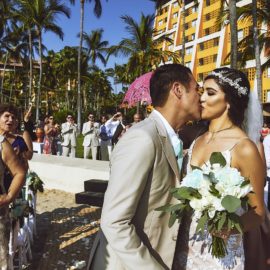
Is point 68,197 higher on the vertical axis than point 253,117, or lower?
lower

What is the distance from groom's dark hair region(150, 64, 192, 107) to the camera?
2.38 m

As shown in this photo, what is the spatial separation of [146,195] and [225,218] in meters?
0.41

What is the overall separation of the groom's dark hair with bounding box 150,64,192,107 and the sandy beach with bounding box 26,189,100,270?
12.2ft

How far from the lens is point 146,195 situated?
2.09 metres

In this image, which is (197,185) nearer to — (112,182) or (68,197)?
(112,182)

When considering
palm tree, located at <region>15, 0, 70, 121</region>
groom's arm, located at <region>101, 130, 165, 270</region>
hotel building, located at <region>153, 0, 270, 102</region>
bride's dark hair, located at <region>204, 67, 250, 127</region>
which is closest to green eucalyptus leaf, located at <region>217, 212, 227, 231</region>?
groom's arm, located at <region>101, 130, 165, 270</region>

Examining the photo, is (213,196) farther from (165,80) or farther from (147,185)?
(165,80)

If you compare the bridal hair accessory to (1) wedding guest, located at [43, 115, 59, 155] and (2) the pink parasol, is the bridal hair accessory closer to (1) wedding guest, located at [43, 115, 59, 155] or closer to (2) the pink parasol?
(2) the pink parasol

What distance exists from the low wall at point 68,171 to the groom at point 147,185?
23.3ft

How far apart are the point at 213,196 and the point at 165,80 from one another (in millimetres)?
723

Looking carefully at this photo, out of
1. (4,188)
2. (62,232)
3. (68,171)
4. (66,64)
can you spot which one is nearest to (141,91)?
(68,171)

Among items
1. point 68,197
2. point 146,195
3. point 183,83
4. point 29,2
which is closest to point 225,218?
point 146,195

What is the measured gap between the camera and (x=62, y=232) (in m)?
7.18

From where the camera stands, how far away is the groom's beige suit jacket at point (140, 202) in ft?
6.53
